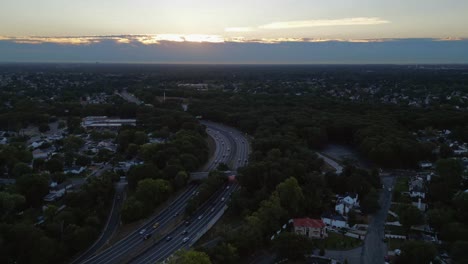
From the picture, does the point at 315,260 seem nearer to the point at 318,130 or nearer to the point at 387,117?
the point at 318,130

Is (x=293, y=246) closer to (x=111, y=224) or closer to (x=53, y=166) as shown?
(x=111, y=224)

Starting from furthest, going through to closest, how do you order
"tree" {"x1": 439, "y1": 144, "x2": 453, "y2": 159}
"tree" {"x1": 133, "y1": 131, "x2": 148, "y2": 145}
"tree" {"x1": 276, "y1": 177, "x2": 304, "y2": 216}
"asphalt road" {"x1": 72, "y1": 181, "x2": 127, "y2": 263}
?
"tree" {"x1": 133, "y1": 131, "x2": 148, "y2": 145} < "tree" {"x1": 439, "y1": 144, "x2": 453, "y2": 159} < "tree" {"x1": 276, "y1": 177, "x2": 304, "y2": 216} < "asphalt road" {"x1": 72, "y1": 181, "x2": 127, "y2": 263}

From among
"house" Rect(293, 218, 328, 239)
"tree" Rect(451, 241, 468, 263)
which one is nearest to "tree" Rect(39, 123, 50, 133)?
"house" Rect(293, 218, 328, 239)

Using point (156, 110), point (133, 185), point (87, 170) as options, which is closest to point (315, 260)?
point (133, 185)

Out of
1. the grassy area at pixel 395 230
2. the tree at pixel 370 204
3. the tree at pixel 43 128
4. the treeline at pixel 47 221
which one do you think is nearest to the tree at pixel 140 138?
the treeline at pixel 47 221

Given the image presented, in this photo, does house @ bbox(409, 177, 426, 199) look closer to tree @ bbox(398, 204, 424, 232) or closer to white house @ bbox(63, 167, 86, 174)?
tree @ bbox(398, 204, 424, 232)
